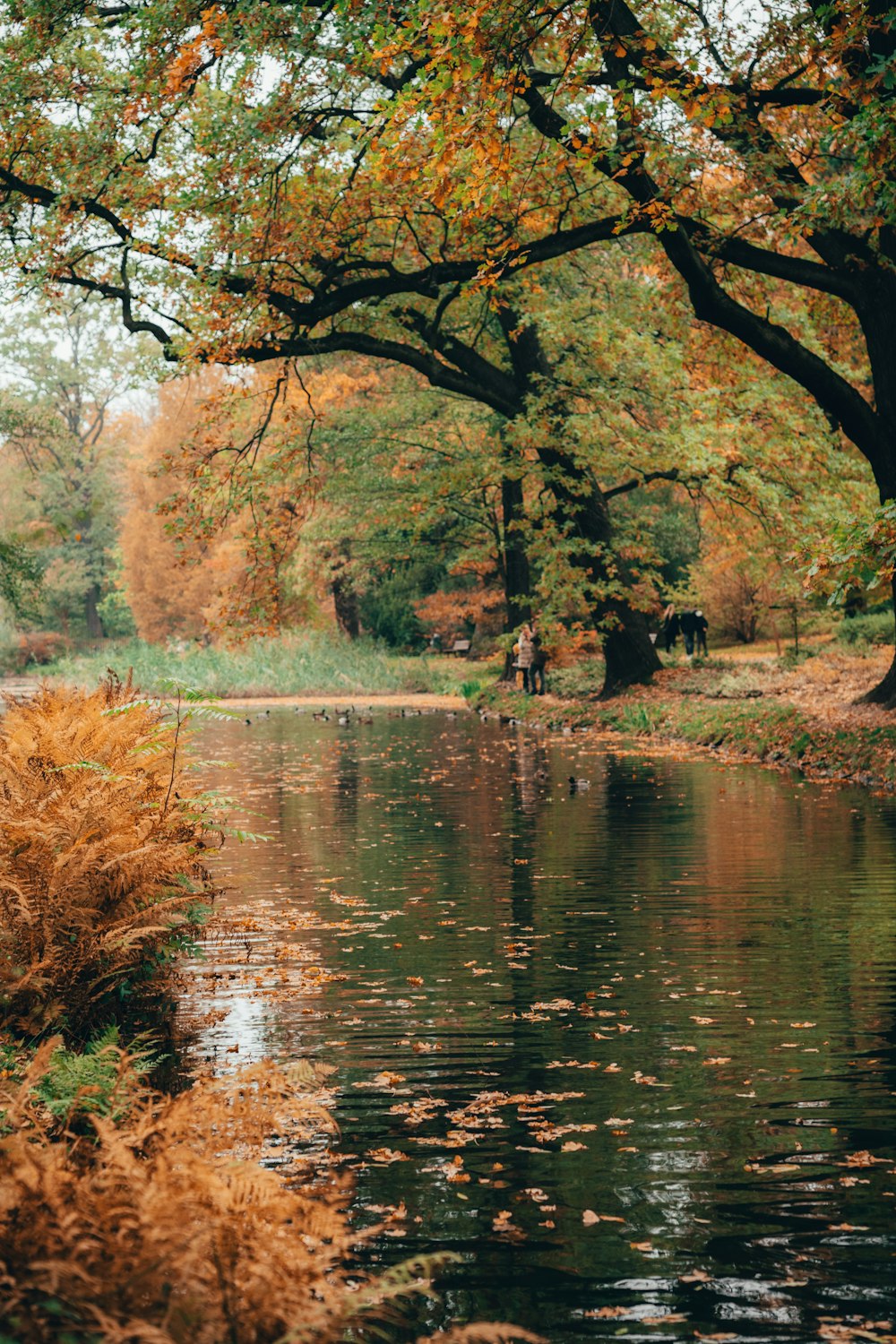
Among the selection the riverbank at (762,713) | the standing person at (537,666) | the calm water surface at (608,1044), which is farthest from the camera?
the standing person at (537,666)

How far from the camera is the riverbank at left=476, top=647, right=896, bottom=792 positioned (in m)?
19.7

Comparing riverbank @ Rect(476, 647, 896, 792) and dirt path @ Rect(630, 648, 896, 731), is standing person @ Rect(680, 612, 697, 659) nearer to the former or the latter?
riverbank @ Rect(476, 647, 896, 792)

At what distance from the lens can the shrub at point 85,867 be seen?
7414 mm

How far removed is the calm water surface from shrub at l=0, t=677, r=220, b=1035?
0.60 metres

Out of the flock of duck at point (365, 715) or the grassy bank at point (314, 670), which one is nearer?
the flock of duck at point (365, 715)

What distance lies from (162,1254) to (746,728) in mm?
20754

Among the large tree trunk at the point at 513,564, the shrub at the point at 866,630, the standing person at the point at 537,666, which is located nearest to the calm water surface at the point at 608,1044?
the standing person at the point at 537,666

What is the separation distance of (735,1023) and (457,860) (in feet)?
20.2

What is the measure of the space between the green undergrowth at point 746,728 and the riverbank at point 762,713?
18 mm

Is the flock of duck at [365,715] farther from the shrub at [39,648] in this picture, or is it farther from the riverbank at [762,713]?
the shrub at [39,648]

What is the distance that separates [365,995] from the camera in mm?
8547

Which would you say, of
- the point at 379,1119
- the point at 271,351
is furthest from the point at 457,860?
the point at 271,351

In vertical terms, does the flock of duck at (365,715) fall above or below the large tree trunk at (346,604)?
below

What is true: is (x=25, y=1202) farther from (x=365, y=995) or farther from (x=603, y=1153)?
(x=365, y=995)
